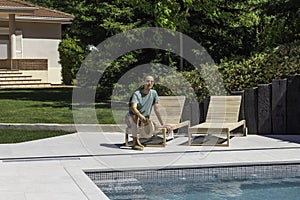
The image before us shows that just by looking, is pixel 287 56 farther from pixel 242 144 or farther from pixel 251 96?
pixel 242 144

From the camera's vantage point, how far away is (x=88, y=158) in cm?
963

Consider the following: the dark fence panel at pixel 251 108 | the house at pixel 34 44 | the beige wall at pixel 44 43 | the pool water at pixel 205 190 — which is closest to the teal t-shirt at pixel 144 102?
the pool water at pixel 205 190

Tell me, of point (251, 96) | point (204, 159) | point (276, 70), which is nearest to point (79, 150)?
point (204, 159)

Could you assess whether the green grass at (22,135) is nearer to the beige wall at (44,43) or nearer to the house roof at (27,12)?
the house roof at (27,12)

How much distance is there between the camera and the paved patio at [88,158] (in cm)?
718

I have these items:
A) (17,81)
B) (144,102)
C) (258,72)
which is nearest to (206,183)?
(144,102)

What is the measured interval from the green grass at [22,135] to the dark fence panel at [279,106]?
5093 mm

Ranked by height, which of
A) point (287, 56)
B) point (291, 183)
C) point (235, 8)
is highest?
point (235, 8)

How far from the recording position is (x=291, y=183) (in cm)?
868

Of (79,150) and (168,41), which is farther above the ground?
A: (168,41)

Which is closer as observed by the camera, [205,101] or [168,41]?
[205,101]

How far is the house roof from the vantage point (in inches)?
1070

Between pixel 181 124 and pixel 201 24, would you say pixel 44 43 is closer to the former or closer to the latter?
pixel 201 24

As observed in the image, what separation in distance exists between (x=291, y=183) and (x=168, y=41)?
497 inches
